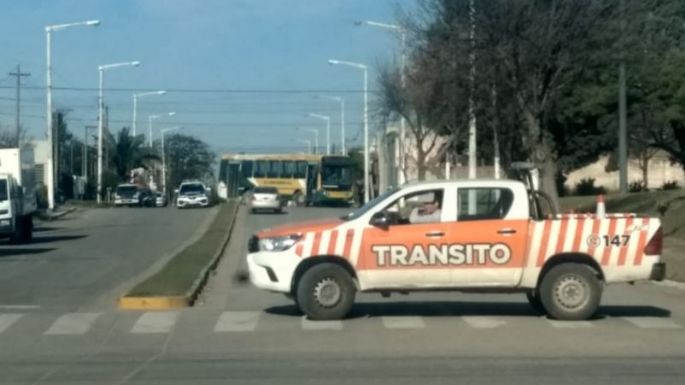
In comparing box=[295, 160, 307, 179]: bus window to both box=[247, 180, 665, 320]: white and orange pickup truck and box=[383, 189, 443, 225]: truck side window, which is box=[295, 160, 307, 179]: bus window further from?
box=[247, 180, 665, 320]: white and orange pickup truck

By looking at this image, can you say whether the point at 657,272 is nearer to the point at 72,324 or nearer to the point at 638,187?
the point at 72,324

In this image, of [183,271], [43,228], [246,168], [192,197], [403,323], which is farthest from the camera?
[246,168]

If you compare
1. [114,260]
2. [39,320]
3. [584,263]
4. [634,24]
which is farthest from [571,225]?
[634,24]

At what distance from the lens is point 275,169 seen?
A: 88.2 metres

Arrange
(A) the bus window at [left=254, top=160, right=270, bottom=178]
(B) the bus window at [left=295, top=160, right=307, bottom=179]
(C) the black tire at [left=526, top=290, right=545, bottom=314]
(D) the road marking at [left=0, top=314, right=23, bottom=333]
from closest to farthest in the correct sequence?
(D) the road marking at [left=0, top=314, right=23, bottom=333] < (C) the black tire at [left=526, top=290, right=545, bottom=314] < (B) the bus window at [left=295, top=160, right=307, bottom=179] < (A) the bus window at [left=254, top=160, right=270, bottom=178]

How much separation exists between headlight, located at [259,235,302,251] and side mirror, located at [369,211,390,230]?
101 centimetres

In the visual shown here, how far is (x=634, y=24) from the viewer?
130 ft

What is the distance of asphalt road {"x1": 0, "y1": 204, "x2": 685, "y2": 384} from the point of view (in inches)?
533

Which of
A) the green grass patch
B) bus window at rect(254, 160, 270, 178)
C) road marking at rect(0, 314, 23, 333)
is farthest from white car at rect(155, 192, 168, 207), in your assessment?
road marking at rect(0, 314, 23, 333)

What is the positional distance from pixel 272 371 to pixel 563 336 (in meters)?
4.40

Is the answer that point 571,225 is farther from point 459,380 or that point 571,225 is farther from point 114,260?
point 114,260

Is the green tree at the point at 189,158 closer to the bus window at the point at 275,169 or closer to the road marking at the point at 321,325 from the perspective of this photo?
the bus window at the point at 275,169

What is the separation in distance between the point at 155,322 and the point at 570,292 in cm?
546

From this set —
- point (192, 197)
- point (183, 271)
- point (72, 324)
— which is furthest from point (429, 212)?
point (192, 197)
